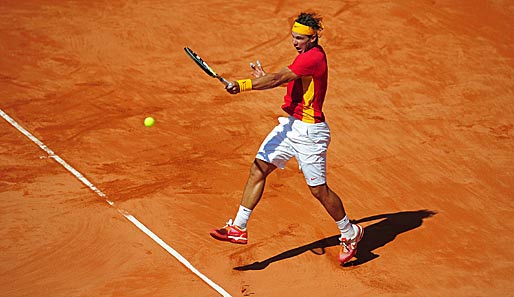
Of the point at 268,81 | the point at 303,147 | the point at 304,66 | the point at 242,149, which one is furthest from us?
the point at 242,149

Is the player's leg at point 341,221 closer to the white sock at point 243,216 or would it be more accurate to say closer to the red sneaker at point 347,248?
the red sneaker at point 347,248

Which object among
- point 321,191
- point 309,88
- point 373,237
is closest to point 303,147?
point 321,191

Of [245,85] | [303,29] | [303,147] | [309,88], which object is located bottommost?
[303,147]

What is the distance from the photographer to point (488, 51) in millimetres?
15016

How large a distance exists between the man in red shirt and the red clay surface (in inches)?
18.0

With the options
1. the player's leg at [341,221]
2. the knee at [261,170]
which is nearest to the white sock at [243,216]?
the knee at [261,170]

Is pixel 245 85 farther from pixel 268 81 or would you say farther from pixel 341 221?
pixel 341 221

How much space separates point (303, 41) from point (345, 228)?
7.18 ft

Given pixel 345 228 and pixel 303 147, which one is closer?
pixel 303 147

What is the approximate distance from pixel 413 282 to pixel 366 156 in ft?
10.1

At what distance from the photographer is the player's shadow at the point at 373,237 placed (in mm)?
9172

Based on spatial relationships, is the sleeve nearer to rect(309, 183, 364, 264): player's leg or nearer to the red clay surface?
rect(309, 183, 364, 264): player's leg

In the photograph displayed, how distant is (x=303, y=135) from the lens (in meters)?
8.61

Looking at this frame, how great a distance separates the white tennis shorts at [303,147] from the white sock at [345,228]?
56 cm
